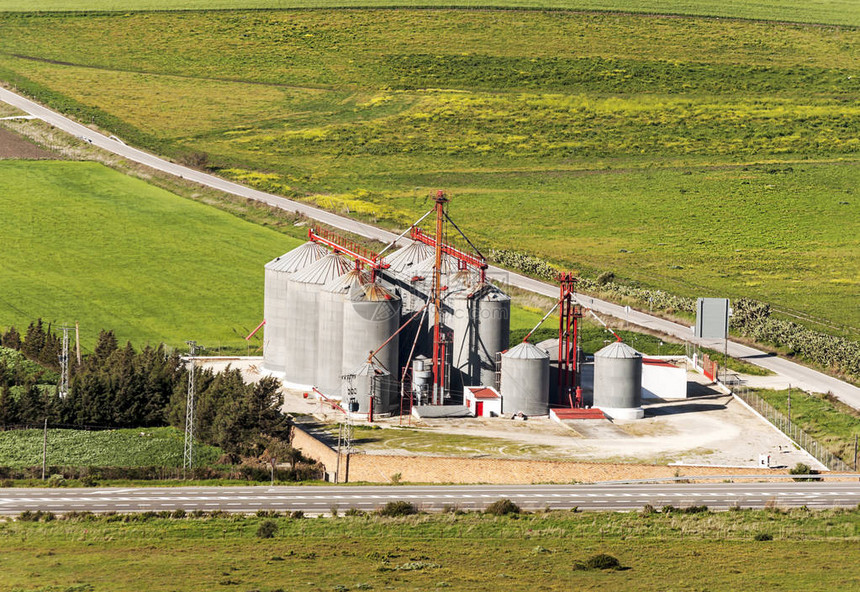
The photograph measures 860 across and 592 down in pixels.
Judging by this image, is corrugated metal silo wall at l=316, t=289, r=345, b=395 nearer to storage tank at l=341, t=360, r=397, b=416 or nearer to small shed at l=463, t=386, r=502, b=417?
storage tank at l=341, t=360, r=397, b=416

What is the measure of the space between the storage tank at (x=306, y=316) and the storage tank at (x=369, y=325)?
637cm

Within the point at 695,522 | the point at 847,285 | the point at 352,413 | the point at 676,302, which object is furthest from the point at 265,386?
the point at 847,285

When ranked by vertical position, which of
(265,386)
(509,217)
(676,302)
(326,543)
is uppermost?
(509,217)

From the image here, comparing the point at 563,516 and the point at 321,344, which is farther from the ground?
the point at 321,344

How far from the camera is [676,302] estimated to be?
13962 cm

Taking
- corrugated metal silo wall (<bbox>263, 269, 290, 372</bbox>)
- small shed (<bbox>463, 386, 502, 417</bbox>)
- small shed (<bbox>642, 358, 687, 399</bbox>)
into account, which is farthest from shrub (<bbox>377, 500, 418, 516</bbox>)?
corrugated metal silo wall (<bbox>263, 269, 290, 372</bbox>)

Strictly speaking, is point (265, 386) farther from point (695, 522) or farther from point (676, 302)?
point (676, 302)

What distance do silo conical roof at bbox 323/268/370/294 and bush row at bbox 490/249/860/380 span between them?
135ft

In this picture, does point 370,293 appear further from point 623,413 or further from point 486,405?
point 623,413

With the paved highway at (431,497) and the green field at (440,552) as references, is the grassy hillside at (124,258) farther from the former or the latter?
the green field at (440,552)

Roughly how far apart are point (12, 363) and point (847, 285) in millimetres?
86563

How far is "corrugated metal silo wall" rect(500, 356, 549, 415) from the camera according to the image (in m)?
104

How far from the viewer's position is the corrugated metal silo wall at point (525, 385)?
103500 mm

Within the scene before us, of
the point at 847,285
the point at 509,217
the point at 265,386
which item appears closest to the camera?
the point at 265,386
